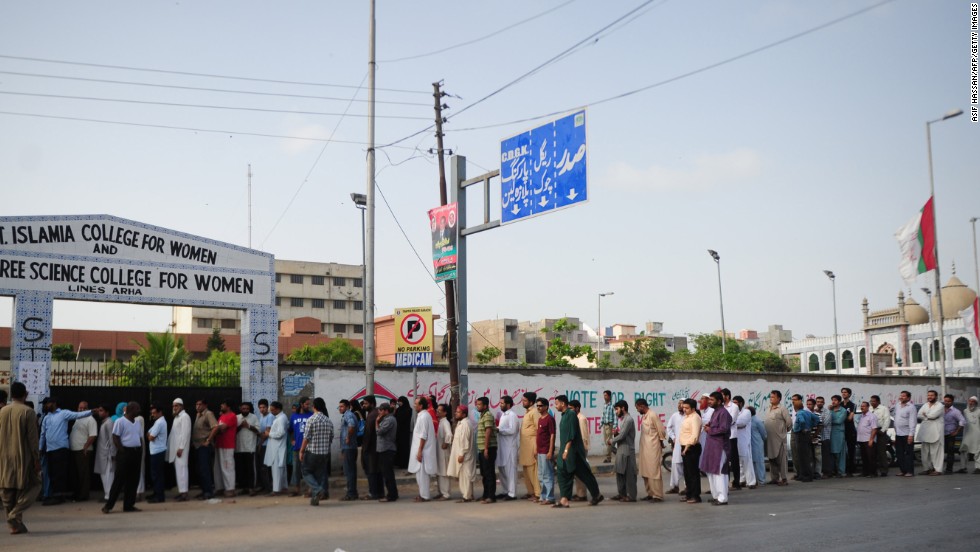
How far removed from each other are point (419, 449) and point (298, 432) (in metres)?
2.53

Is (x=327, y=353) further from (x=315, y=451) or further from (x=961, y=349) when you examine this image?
(x=315, y=451)

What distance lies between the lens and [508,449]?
49.6 ft

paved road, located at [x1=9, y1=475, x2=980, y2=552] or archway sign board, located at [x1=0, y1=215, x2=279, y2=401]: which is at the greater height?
archway sign board, located at [x1=0, y1=215, x2=279, y2=401]

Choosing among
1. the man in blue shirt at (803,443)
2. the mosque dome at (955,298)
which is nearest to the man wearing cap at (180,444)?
the man in blue shirt at (803,443)

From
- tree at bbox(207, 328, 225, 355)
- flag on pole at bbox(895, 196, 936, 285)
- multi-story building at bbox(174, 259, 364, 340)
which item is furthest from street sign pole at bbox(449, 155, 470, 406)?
multi-story building at bbox(174, 259, 364, 340)

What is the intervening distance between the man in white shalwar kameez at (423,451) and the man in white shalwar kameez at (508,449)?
1174mm

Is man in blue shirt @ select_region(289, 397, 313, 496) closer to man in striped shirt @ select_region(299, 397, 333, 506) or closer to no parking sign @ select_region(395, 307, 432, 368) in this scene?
man in striped shirt @ select_region(299, 397, 333, 506)

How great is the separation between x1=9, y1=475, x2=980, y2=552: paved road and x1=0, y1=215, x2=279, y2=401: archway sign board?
3138 millimetres

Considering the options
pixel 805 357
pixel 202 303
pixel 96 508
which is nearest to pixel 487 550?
pixel 96 508

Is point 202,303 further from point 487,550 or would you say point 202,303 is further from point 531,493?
point 487,550

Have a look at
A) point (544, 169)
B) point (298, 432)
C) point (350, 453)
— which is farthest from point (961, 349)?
point (298, 432)

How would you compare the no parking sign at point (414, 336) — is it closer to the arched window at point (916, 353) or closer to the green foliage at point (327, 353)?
the green foliage at point (327, 353)

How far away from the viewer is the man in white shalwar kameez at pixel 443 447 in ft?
50.0

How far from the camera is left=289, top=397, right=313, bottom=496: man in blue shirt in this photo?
52.3 ft
